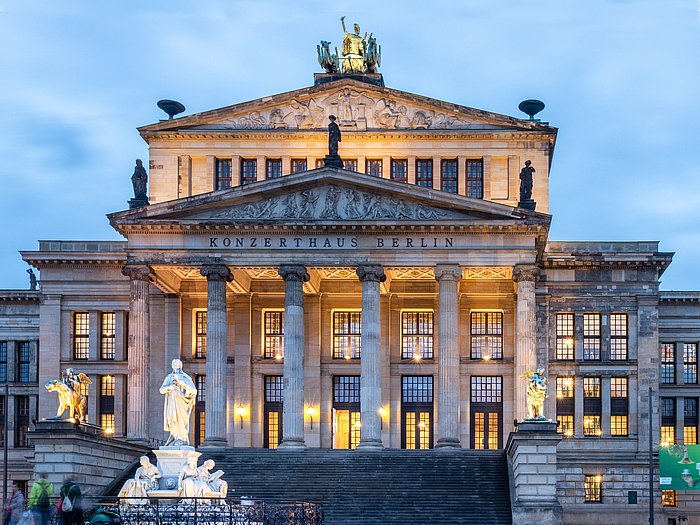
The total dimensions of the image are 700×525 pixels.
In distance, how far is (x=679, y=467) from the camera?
67.8 meters

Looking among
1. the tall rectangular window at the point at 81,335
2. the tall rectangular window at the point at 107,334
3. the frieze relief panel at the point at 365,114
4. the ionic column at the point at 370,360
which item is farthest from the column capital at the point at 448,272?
the tall rectangular window at the point at 81,335

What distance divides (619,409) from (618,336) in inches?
164

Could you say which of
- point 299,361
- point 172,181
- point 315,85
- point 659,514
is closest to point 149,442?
point 299,361

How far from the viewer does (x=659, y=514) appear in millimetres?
72688

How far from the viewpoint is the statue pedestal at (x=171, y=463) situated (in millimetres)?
44656

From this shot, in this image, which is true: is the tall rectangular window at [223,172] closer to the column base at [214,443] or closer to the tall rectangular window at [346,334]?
the tall rectangular window at [346,334]

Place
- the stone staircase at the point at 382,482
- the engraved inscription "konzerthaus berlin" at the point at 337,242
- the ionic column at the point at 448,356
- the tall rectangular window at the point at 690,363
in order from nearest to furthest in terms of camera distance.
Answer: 1. the stone staircase at the point at 382,482
2. the ionic column at the point at 448,356
3. the engraved inscription "konzerthaus berlin" at the point at 337,242
4. the tall rectangular window at the point at 690,363

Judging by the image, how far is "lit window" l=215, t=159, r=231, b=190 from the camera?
244 ft

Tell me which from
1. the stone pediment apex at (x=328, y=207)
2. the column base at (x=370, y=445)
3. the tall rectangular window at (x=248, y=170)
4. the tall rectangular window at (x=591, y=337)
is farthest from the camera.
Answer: the tall rectangular window at (x=591, y=337)

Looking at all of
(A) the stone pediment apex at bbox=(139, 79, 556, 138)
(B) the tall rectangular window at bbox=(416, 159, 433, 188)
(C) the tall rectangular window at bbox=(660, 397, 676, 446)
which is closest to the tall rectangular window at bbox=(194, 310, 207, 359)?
(A) the stone pediment apex at bbox=(139, 79, 556, 138)

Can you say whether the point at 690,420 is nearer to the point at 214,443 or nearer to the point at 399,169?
the point at 399,169

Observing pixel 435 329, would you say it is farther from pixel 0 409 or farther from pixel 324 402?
pixel 0 409

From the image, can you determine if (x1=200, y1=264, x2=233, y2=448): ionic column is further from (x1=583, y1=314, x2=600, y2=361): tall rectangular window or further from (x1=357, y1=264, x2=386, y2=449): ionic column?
(x1=583, y1=314, x2=600, y2=361): tall rectangular window

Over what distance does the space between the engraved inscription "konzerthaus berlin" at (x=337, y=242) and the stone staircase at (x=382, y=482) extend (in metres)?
10.4
